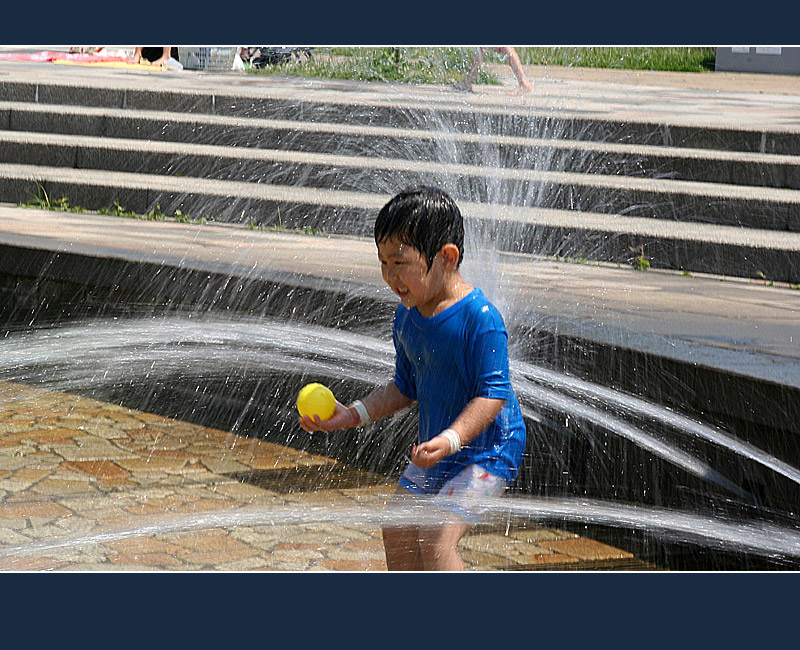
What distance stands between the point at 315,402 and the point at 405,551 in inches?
17.8

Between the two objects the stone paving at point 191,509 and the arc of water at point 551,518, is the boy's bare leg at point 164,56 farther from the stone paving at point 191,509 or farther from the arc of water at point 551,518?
the arc of water at point 551,518

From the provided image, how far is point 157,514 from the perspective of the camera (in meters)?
3.77

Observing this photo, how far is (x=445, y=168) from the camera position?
19.4 feet

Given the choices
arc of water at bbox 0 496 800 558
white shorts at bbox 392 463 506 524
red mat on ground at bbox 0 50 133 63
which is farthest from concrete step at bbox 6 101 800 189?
white shorts at bbox 392 463 506 524

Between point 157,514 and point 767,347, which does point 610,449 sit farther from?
point 157,514

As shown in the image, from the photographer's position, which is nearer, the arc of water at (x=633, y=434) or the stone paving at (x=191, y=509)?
the stone paving at (x=191, y=509)

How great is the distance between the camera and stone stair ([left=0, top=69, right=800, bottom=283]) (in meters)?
5.45

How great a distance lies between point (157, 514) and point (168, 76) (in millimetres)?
2750

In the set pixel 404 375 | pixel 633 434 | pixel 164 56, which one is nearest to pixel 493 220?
pixel 164 56

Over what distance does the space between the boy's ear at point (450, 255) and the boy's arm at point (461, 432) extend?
333mm

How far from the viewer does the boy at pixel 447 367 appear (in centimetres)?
256

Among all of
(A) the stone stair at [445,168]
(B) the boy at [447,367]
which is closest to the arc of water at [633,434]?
(B) the boy at [447,367]

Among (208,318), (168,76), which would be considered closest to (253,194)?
(168,76)

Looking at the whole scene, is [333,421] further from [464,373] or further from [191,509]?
[191,509]
